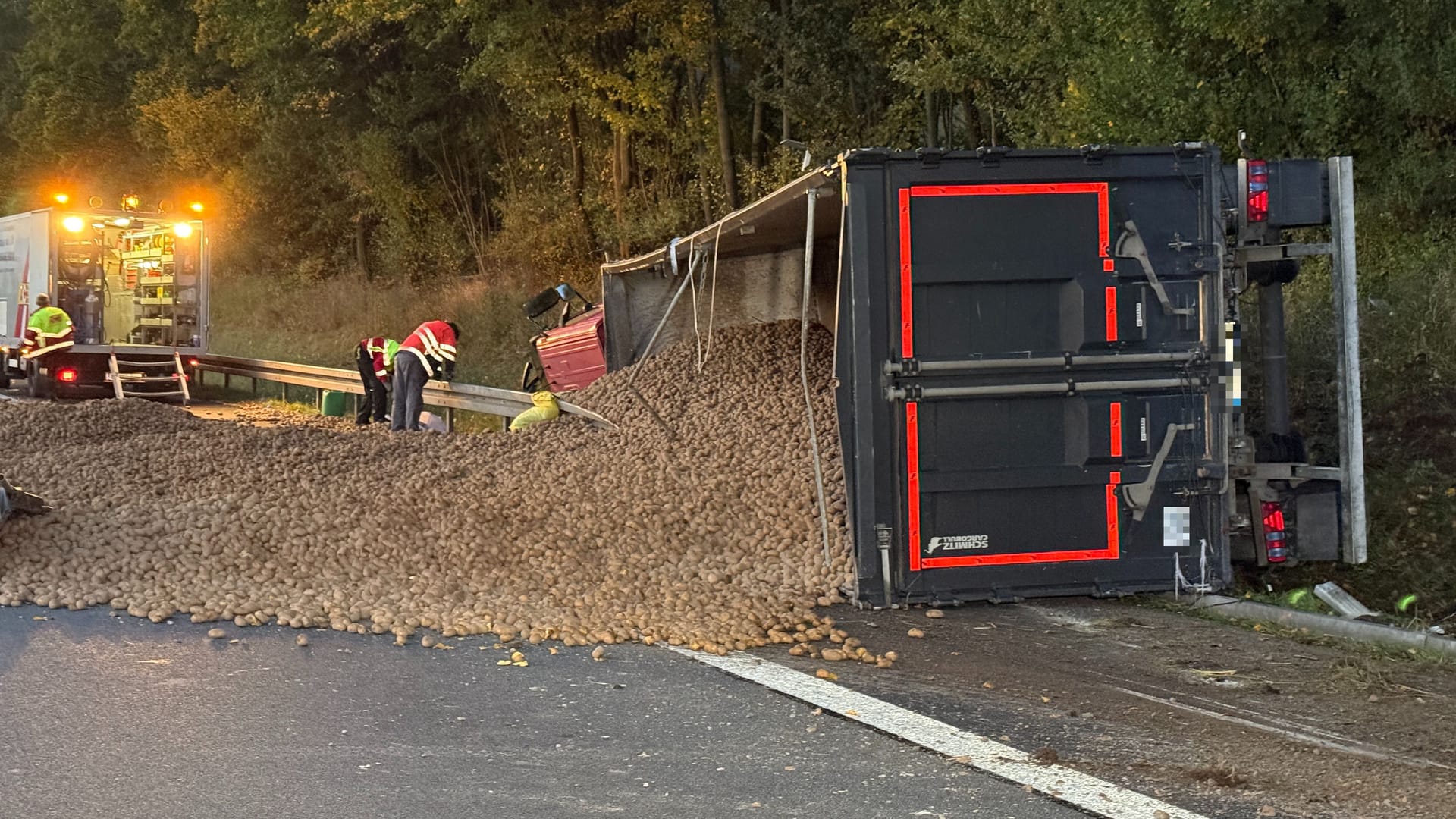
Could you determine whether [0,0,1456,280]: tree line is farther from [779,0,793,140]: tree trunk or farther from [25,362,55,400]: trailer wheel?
[25,362,55,400]: trailer wheel

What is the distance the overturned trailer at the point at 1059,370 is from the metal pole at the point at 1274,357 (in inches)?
14.3

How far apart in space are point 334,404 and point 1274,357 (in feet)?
48.3

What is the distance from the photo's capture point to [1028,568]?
7.08m

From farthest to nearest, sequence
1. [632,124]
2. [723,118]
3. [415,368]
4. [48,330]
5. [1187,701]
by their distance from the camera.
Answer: [632,124] < [723,118] < [48,330] < [415,368] < [1187,701]

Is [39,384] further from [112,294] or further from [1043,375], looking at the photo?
[1043,375]

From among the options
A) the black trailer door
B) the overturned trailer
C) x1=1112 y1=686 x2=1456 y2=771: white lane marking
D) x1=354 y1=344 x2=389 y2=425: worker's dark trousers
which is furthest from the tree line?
x1=1112 y1=686 x2=1456 y2=771: white lane marking

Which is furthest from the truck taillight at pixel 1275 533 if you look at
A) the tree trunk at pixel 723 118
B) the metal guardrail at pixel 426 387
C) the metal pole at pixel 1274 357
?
the tree trunk at pixel 723 118

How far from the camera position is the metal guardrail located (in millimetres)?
14498

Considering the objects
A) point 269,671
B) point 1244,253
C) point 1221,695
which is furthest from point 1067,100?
point 269,671

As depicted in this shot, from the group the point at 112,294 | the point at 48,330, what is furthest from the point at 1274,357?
the point at 112,294

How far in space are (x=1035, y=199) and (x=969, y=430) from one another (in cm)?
118

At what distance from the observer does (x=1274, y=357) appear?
748 cm

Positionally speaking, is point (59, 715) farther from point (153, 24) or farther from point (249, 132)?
point (153, 24)

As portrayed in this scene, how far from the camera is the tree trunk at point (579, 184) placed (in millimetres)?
28062
